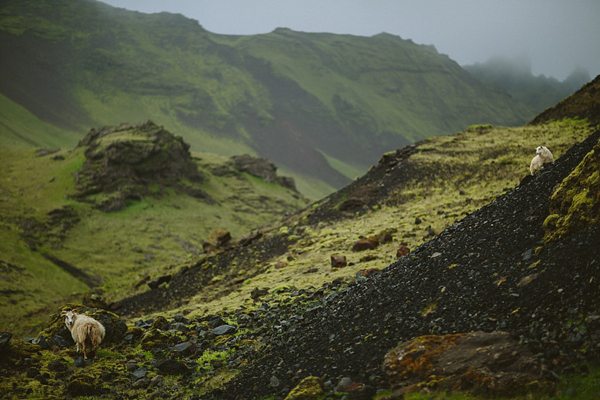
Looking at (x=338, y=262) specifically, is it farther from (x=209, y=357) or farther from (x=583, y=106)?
(x=583, y=106)

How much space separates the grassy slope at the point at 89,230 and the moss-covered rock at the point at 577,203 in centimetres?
3326

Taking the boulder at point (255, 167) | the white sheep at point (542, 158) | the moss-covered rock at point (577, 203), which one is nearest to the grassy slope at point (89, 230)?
the boulder at point (255, 167)

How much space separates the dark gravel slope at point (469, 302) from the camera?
333 inches

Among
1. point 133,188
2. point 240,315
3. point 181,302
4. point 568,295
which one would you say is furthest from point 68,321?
point 133,188

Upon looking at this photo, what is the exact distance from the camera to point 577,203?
10.7 m

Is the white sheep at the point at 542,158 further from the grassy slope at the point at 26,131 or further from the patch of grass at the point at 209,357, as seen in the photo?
the grassy slope at the point at 26,131

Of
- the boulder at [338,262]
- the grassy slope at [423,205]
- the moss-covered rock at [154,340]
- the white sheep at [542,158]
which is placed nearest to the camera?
the moss-covered rock at [154,340]

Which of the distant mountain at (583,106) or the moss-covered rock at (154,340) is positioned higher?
the distant mountain at (583,106)

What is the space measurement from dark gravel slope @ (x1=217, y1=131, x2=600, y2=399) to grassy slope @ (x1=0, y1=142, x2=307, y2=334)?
27683 millimetres

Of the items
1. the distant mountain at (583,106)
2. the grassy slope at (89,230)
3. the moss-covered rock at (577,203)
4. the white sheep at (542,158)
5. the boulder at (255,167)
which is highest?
the distant mountain at (583,106)

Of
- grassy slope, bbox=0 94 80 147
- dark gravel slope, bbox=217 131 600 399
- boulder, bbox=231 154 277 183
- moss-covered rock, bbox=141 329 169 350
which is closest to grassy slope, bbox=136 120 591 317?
moss-covered rock, bbox=141 329 169 350

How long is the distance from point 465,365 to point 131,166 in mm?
81067

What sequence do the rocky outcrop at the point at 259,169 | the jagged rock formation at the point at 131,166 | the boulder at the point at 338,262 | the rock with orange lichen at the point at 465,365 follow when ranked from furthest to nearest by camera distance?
the rocky outcrop at the point at 259,169 → the jagged rock formation at the point at 131,166 → the boulder at the point at 338,262 → the rock with orange lichen at the point at 465,365

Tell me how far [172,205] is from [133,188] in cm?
799
